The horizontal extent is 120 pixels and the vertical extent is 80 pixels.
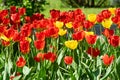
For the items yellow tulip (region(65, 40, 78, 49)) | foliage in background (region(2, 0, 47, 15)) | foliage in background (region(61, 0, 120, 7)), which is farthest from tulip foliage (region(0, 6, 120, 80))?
foliage in background (region(61, 0, 120, 7))

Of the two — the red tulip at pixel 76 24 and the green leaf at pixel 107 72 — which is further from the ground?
the red tulip at pixel 76 24

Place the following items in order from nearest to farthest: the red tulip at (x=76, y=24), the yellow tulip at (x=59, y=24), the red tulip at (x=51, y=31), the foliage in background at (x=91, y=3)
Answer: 1. the red tulip at (x=51, y=31)
2. the red tulip at (x=76, y=24)
3. the yellow tulip at (x=59, y=24)
4. the foliage in background at (x=91, y=3)

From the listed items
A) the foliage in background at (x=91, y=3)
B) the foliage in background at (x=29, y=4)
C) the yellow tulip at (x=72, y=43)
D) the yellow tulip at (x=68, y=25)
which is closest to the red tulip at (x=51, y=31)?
the yellow tulip at (x=72, y=43)

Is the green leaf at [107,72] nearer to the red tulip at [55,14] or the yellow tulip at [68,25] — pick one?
the yellow tulip at [68,25]

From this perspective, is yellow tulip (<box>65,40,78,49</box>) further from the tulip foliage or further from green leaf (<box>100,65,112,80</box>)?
green leaf (<box>100,65,112,80</box>)

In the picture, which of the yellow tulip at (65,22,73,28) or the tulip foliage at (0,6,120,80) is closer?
the tulip foliage at (0,6,120,80)

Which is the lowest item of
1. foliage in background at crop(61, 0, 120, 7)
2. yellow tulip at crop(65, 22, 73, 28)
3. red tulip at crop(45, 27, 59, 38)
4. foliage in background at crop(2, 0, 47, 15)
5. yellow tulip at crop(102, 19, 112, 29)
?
foliage in background at crop(61, 0, 120, 7)

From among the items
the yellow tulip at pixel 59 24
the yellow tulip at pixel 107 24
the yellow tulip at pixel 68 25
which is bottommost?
the yellow tulip at pixel 68 25

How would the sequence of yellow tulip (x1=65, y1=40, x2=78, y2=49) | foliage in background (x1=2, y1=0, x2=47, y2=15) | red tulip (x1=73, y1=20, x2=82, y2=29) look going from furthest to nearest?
foliage in background (x1=2, y1=0, x2=47, y2=15), red tulip (x1=73, y1=20, x2=82, y2=29), yellow tulip (x1=65, y1=40, x2=78, y2=49)

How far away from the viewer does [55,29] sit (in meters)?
4.11

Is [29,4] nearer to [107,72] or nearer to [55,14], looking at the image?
[55,14]

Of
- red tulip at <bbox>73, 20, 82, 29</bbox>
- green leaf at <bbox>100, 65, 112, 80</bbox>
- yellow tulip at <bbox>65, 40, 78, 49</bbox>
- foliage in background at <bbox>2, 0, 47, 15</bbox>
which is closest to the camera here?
green leaf at <bbox>100, 65, 112, 80</bbox>

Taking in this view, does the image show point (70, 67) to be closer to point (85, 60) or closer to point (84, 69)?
point (84, 69)

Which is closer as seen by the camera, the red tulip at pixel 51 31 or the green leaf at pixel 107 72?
the green leaf at pixel 107 72
